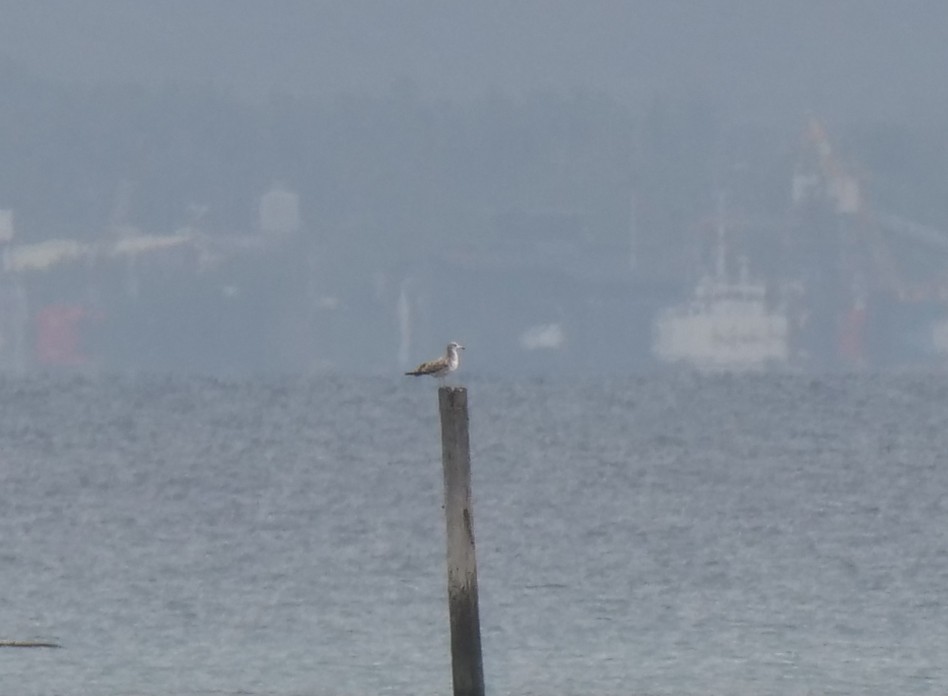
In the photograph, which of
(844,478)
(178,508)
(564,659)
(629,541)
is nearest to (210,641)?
(564,659)

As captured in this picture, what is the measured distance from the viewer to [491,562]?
3656 cm

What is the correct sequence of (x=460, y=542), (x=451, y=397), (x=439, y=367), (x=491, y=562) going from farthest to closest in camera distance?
(x=491, y=562) → (x=439, y=367) → (x=460, y=542) → (x=451, y=397)

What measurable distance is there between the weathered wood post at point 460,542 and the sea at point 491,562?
3.67m

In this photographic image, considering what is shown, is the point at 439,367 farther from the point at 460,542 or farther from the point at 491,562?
the point at 491,562

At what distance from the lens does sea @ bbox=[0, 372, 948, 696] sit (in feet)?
79.4

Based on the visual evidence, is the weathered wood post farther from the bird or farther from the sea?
the sea

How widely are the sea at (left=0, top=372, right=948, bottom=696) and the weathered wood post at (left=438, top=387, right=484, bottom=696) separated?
3.67m

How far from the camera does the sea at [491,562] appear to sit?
79.4 ft

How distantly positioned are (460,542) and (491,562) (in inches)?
730

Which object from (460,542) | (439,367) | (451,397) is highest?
(439,367)

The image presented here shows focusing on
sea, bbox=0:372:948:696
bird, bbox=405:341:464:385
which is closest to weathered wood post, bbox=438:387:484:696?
bird, bbox=405:341:464:385

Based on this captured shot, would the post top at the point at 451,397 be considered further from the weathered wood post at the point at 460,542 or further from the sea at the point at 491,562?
the sea at the point at 491,562

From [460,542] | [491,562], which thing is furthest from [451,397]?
[491,562]

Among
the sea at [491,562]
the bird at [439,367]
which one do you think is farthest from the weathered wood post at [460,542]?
the sea at [491,562]
